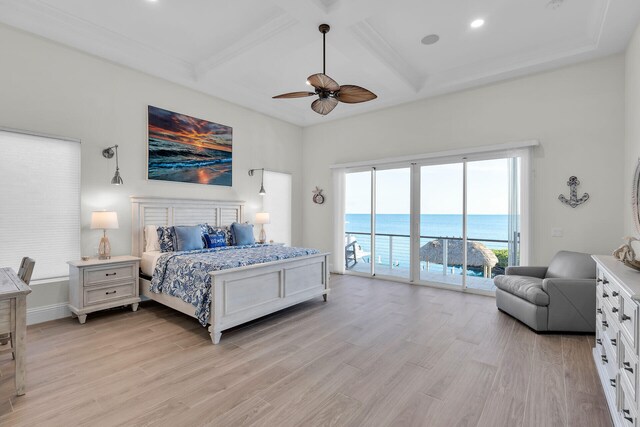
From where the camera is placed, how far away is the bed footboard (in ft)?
10.2

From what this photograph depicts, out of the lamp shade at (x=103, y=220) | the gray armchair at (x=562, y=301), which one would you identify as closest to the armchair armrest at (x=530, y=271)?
the gray armchair at (x=562, y=301)

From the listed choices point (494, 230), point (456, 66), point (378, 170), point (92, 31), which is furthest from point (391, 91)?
point (92, 31)

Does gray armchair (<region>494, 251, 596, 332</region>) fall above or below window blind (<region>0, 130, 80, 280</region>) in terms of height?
below

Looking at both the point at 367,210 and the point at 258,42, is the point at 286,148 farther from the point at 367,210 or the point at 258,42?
the point at 258,42

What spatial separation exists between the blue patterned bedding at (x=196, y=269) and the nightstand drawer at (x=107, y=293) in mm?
263

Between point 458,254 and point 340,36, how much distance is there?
150 inches

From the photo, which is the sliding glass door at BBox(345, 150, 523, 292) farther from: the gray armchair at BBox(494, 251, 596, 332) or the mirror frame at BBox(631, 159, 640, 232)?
the mirror frame at BBox(631, 159, 640, 232)

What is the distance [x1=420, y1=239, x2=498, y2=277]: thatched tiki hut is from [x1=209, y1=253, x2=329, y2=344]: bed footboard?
2.09 metres

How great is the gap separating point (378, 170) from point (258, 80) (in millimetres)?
2746

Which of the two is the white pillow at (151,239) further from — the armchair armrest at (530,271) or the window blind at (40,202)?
the armchair armrest at (530,271)

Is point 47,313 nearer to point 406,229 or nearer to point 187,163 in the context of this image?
point 187,163

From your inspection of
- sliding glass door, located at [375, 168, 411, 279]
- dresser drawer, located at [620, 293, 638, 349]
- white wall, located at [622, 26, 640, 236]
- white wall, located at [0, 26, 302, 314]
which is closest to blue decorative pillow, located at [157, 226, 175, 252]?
white wall, located at [0, 26, 302, 314]

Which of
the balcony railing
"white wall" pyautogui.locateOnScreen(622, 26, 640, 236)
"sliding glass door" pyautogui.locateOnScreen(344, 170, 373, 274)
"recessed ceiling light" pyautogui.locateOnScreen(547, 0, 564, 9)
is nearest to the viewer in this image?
"recessed ceiling light" pyautogui.locateOnScreen(547, 0, 564, 9)

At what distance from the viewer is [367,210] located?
6246mm
